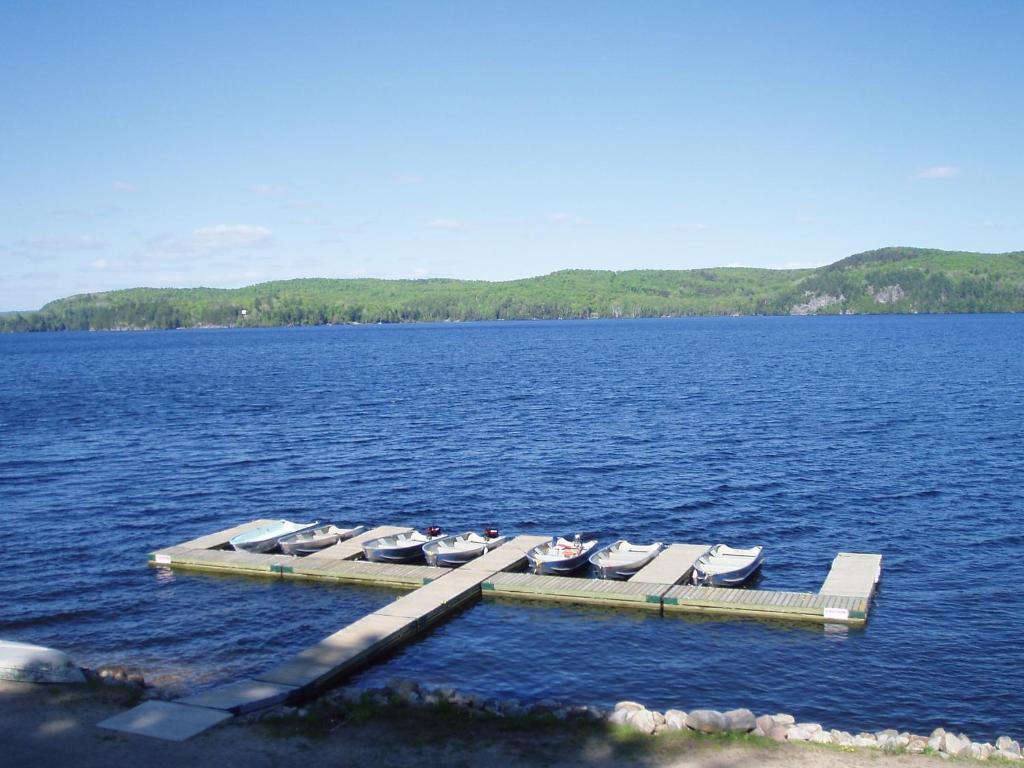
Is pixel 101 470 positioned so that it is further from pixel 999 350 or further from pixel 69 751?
pixel 999 350

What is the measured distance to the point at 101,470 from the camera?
58.1 m

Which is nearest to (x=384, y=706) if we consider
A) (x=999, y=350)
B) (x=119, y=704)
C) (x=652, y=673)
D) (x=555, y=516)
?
(x=119, y=704)

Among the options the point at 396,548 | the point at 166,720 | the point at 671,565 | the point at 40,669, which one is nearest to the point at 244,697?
the point at 166,720

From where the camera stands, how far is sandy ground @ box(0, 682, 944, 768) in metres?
18.7

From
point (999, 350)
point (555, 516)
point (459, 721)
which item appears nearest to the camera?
point (459, 721)

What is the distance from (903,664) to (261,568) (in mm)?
23555

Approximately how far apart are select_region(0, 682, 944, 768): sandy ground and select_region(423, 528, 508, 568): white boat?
16.1 metres

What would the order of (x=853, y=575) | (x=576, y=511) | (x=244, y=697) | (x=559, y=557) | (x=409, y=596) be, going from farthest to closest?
(x=576, y=511) < (x=559, y=557) < (x=853, y=575) < (x=409, y=596) < (x=244, y=697)

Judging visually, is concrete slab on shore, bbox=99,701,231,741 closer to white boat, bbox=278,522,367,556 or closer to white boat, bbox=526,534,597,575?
white boat, bbox=526,534,597,575

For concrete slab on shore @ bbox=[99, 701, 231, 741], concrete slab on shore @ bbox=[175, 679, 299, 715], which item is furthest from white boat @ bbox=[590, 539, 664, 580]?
concrete slab on shore @ bbox=[99, 701, 231, 741]

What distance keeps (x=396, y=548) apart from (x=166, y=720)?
56.7 ft

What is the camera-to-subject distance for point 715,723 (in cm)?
2009

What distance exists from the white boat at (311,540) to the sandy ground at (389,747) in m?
18.4

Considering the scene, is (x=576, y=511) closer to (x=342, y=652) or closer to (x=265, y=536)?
(x=265, y=536)
